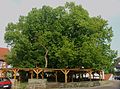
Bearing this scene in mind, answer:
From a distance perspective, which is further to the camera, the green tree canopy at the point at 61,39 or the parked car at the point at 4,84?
the green tree canopy at the point at 61,39

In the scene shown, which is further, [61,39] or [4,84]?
[61,39]

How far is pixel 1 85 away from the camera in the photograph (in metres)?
41.0

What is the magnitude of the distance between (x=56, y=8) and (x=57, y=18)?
1892mm

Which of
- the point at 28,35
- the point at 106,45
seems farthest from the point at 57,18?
the point at 106,45

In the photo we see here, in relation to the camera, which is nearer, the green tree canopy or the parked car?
the parked car

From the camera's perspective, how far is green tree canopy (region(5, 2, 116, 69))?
5616 cm

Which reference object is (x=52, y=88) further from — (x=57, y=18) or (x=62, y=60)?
(x=57, y=18)

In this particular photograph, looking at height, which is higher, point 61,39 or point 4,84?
point 61,39

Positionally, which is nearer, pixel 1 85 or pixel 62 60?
pixel 1 85

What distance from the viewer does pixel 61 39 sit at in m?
58.9

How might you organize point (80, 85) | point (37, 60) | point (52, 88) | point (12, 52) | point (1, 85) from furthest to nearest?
point (12, 52) < point (37, 60) < point (80, 85) < point (52, 88) < point (1, 85)

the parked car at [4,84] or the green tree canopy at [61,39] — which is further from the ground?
the green tree canopy at [61,39]

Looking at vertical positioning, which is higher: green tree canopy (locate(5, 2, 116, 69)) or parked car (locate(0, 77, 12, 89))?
green tree canopy (locate(5, 2, 116, 69))

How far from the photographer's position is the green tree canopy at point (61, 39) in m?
56.2
